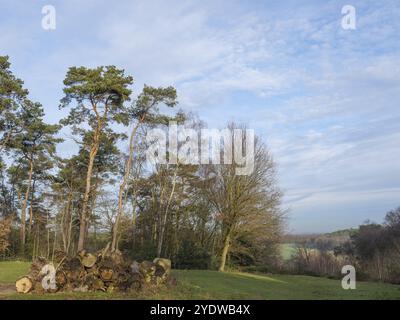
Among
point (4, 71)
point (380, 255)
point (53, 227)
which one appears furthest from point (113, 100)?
point (380, 255)

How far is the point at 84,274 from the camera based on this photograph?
552 inches

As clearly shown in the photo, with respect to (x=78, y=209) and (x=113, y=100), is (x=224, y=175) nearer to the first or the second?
(x=113, y=100)

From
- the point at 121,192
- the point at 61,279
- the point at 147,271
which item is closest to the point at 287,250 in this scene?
the point at 121,192

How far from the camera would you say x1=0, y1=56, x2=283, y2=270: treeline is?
2894 centimetres

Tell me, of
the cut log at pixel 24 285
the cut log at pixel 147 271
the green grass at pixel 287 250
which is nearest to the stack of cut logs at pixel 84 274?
the cut log at pixel 24 285

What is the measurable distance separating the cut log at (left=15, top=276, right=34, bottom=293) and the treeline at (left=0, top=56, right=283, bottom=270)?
13.8m

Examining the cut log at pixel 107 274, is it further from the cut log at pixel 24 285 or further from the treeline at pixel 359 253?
the treeline at pixel 359 253

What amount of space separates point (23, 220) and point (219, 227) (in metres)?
16.9

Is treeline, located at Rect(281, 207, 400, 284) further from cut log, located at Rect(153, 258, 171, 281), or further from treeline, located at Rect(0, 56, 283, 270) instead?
cut log, located at Rect(153, 258, 171, 281)

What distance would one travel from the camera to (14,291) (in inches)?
521

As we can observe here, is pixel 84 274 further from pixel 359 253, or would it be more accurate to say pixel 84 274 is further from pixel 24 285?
pixel 359 253

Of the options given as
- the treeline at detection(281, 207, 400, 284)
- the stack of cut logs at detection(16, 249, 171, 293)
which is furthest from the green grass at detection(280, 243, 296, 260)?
the stack of cut logs at detection(16, 249, 171, 293)

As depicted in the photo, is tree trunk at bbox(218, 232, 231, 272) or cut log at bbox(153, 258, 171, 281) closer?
cut log at bbox(153, 258, 171, 281)

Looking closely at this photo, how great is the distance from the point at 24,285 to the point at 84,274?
6.28 ft
